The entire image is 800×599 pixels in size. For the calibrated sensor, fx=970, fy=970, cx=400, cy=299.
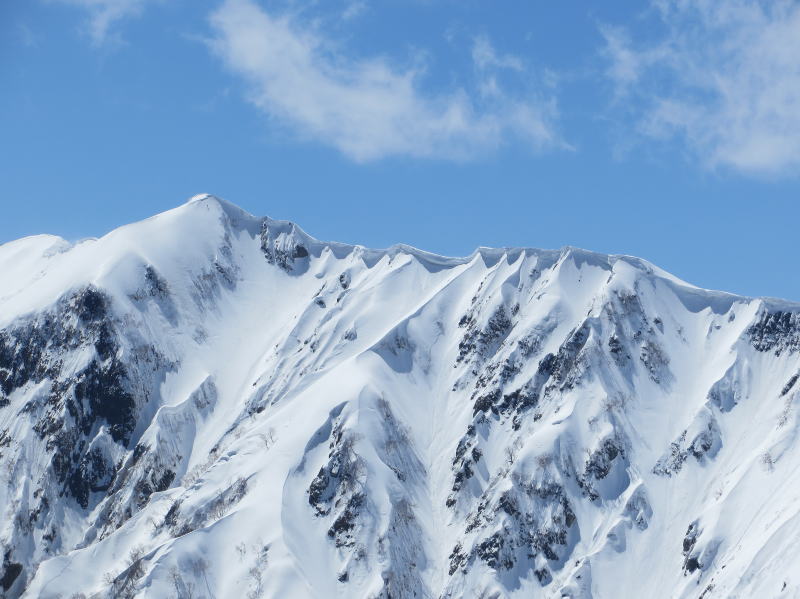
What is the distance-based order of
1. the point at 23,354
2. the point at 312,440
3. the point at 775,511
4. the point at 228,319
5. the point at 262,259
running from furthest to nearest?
the point at 262,259 < the point at 228,319 < the point at 23,354 < the point at 312,440 < the point at 775,511

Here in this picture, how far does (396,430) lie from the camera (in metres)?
150

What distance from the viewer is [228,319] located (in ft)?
606

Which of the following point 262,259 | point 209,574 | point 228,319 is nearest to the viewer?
point 209,574

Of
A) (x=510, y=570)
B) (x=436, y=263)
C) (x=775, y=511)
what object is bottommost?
(x=775, y=511)

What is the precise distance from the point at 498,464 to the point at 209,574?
45.4 metres

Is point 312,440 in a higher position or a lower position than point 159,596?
higher

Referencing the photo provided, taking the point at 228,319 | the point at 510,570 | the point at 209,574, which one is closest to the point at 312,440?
the point at 209,574

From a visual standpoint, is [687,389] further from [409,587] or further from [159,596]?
[159,596]

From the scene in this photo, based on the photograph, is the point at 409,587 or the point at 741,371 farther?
the point at 741,371

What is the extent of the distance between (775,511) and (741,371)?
33.8 meters

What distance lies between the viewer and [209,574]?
425 ft

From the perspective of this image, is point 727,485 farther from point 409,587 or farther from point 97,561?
point 97,561

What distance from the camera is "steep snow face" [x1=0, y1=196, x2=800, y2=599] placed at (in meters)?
131

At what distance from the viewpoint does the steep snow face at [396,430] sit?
130625 mm
